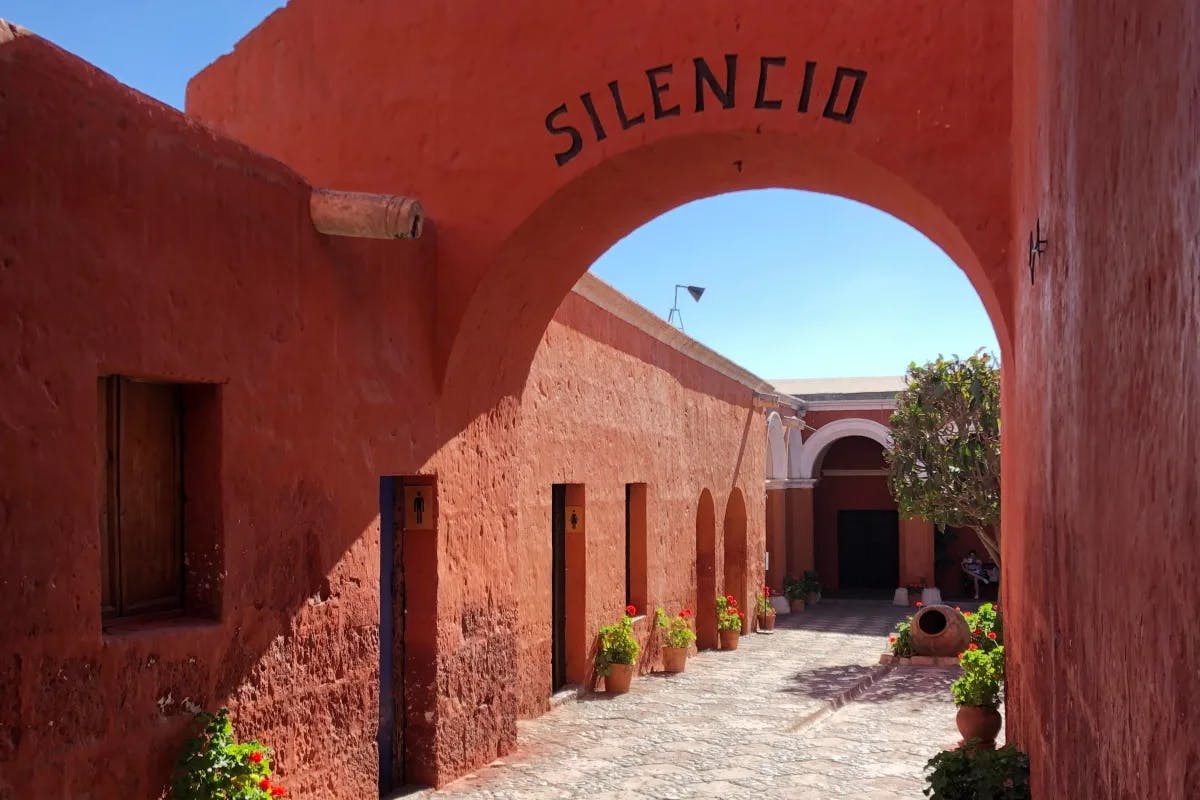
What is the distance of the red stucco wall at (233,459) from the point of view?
154 inches

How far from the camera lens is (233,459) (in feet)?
16.7

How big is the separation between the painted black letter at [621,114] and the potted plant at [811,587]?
16.7 metres

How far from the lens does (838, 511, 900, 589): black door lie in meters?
25.6

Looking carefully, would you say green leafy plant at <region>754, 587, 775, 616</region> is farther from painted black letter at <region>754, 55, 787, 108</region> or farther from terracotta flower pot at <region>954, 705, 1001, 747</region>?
painted black letter at <region>754, 55, 787, 108</region>

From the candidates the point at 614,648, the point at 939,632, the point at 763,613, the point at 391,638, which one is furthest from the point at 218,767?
the point at 763,613

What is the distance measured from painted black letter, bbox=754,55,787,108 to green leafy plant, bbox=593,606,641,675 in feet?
19.2

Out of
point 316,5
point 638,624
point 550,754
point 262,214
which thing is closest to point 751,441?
point 638,624

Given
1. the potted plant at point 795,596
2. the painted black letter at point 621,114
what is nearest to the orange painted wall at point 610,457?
the painted black letter at point 621,114

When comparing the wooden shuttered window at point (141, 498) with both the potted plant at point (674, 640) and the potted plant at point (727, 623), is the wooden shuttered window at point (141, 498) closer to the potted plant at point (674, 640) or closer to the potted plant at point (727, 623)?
the potted plant at point (674, 640)

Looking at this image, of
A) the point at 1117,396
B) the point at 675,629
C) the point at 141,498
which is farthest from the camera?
the point at 675,629

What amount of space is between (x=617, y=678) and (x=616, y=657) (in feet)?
0.64

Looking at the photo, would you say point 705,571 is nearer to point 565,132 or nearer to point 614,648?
point 614,648

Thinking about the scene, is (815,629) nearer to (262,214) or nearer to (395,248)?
(395,248)

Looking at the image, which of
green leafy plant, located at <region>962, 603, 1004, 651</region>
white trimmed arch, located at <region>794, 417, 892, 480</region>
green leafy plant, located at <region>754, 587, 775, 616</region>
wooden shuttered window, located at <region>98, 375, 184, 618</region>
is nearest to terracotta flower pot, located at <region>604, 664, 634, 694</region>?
green leafy plant, located at <region>962, 603, 1004, 651</region>
